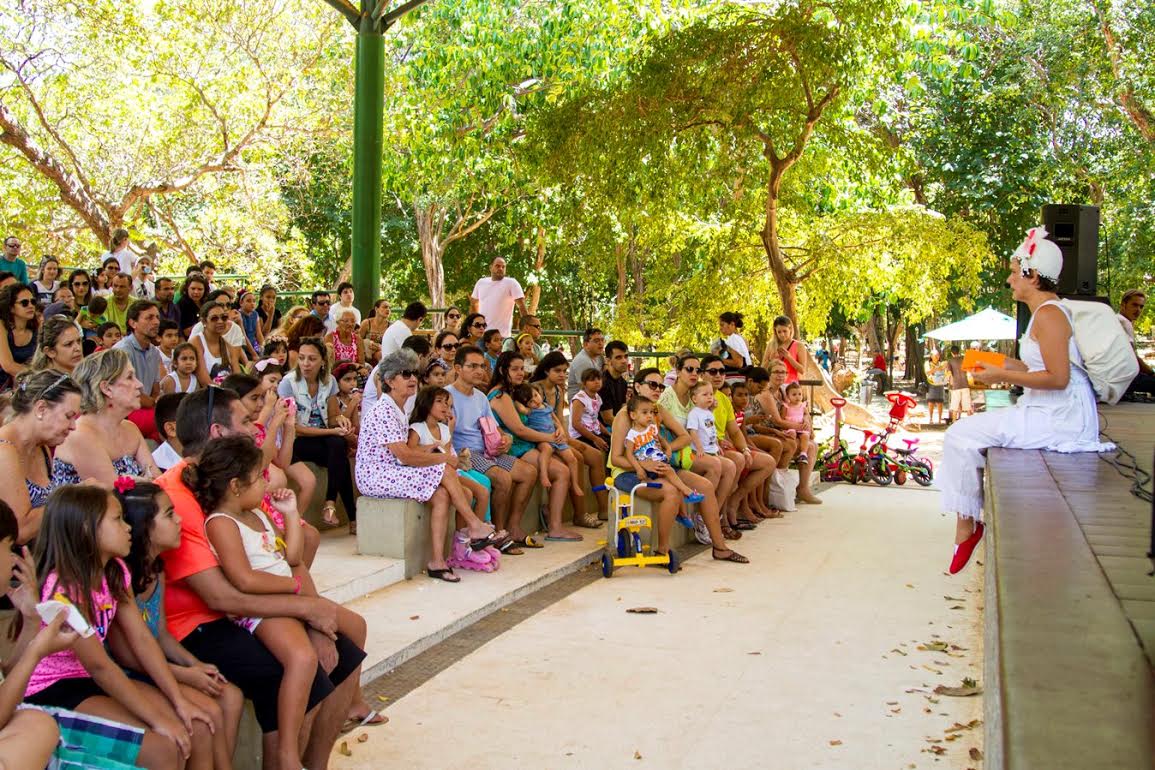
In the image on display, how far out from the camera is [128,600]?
3.71 meters

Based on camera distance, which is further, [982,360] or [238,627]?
[982,360]

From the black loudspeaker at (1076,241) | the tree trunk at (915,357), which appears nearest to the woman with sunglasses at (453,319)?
the black loudspeaker at (1076,241)

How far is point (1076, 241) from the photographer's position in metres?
10.4

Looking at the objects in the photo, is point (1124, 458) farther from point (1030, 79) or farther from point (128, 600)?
point (1030, 79)

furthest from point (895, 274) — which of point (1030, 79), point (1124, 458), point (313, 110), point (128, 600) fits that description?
point (1030, 79)

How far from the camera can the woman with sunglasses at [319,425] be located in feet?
27.2

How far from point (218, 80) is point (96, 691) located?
18233 mm

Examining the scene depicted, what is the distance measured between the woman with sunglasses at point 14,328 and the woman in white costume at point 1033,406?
19.5 feet

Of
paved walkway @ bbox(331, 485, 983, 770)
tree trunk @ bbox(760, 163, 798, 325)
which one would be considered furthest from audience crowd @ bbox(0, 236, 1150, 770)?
tree trunk @ bbox(760, 163, 798, 325)

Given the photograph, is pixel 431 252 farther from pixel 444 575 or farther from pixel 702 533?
pixel 444 575

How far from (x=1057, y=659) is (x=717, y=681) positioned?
3.72 m

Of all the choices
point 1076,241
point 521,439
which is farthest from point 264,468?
point 1076,241

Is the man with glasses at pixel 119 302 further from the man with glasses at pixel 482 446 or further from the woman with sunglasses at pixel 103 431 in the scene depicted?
the woman with sunglasses at pixel 103 431

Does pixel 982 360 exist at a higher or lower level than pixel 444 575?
higher
